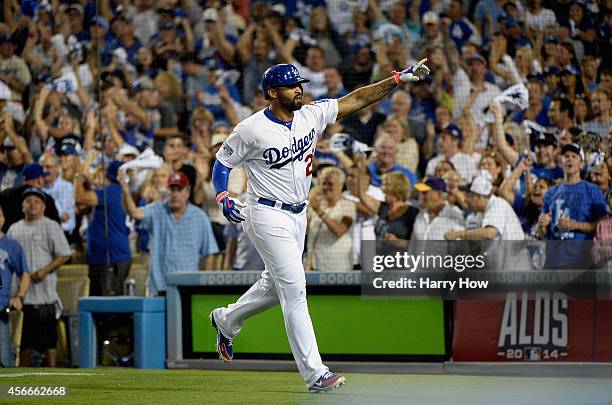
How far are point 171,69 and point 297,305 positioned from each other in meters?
6.79

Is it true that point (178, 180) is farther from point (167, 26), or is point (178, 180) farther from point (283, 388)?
point (283, 388)

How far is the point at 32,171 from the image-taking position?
11398 mm

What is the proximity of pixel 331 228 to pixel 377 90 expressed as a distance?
3177mm

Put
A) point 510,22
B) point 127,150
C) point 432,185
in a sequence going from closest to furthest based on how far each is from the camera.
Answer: point 432,185, point 510,22, point 127,150

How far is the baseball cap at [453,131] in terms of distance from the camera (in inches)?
436

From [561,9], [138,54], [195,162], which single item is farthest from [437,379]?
[138,54]

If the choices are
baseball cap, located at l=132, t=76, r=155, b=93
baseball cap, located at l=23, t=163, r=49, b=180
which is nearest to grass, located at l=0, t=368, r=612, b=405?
baseball cap, located at l=23, t=163, r=49, b=180

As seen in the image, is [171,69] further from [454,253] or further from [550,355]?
[550,355]

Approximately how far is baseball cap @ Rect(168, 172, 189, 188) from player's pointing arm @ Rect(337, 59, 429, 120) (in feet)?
11.8

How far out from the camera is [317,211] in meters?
10.5

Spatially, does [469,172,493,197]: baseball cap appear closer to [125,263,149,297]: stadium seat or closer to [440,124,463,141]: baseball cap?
[440,124,463,141]: baseball cap

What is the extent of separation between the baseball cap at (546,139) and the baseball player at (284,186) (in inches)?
133

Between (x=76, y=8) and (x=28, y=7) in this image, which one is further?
(x=76, y=8)

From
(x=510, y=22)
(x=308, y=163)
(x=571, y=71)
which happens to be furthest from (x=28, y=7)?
(x=308, y=163)
